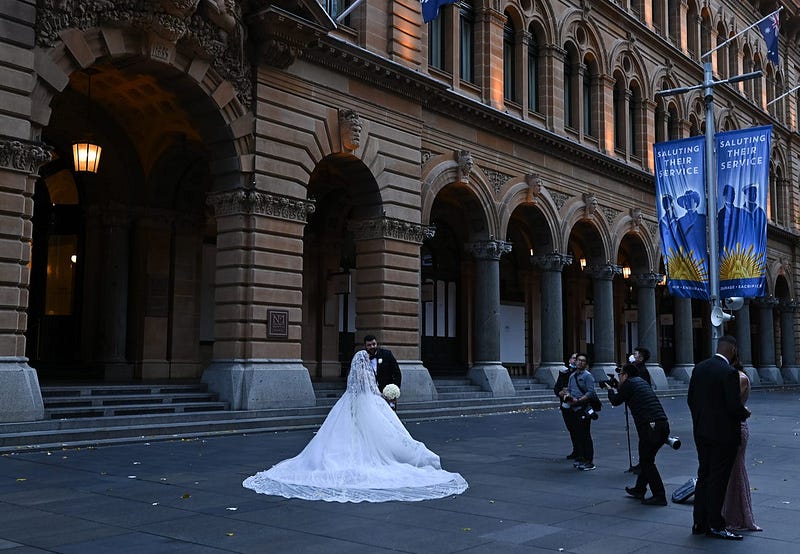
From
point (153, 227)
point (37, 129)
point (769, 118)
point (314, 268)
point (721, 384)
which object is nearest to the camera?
point (721, 384)

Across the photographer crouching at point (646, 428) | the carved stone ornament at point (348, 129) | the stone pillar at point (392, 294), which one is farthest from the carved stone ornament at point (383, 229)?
the photographer crouching at point (646, 428)

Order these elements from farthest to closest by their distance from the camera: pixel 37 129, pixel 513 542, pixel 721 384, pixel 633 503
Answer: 1. pixel 37 129
2. pixel 633 503
3. pixel 721 384
4. pixel 513 542

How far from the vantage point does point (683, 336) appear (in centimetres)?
4109

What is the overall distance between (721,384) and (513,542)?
2593mm

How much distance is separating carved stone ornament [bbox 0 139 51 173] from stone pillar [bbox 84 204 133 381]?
23.5 feet

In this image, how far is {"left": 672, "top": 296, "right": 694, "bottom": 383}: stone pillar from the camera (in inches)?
1603

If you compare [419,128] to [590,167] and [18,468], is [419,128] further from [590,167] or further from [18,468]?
[18,468]

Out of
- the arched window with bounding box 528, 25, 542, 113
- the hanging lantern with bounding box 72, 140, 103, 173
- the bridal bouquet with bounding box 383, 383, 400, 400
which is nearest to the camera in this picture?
the bridal bouquet with bounding box 383, 383, 400, 400

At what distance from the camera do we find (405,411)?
865 inches

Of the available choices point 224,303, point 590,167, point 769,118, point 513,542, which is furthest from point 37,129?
point 769,118

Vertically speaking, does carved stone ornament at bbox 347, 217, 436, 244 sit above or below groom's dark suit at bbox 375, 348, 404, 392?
above

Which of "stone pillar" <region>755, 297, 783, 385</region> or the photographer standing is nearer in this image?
the photographer standing

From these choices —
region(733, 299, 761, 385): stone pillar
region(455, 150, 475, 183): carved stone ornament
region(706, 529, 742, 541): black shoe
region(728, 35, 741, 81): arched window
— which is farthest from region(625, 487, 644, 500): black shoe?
region(728, 35, 741, 81): arched window

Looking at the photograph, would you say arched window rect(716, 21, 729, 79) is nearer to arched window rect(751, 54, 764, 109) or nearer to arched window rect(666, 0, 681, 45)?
arched window rect(751, 54, 764, 109)
